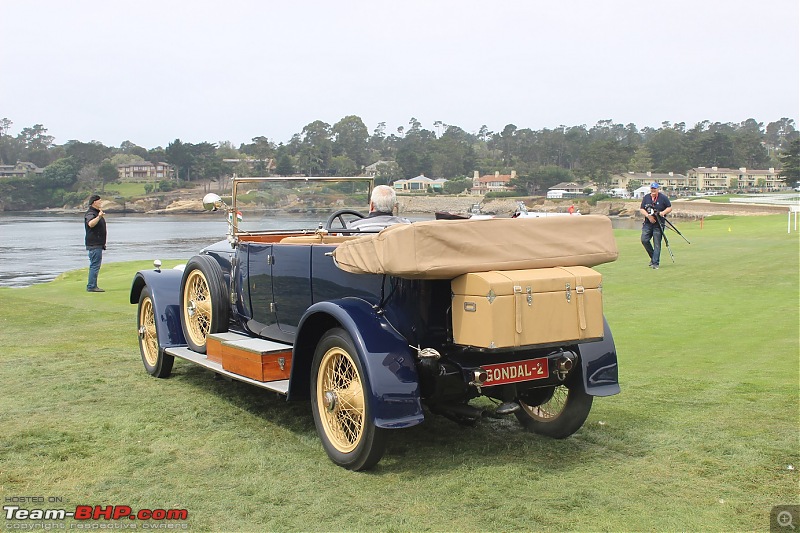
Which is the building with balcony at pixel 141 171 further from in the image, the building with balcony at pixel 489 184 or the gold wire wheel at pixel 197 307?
the gold wire wheel at pixel 197 307

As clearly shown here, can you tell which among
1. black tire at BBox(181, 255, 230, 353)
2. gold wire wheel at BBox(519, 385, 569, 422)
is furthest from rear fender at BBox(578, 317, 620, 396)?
black tire at BBox(181, 255, 230, 353)

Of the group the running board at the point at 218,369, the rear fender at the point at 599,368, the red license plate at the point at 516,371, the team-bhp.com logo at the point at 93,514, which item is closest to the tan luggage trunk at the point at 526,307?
the red license plate at the point at 516,371

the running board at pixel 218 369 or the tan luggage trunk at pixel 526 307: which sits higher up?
the tan luggage trunk at pixel 526 307

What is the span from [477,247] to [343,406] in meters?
1.42

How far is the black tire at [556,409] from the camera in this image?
566 centimetres

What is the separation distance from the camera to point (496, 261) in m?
4.89

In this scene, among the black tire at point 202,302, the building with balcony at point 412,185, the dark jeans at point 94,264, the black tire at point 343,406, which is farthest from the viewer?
the dark jeans at point 94,264

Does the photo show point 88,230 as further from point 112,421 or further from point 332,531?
point 332,531

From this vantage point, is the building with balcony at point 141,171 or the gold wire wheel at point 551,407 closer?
the gold wire wheel at point 551,407

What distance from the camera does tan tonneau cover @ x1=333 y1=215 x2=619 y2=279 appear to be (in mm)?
4684

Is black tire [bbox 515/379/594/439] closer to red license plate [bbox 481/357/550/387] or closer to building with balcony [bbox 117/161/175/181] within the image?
red license plate [bbox 481/357/550/387]

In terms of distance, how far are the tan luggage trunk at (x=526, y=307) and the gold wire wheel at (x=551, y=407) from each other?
1.01 metres

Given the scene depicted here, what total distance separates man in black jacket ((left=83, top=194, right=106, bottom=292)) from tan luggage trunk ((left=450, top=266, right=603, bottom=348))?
12995mm

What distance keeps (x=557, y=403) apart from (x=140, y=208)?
12582 cm
